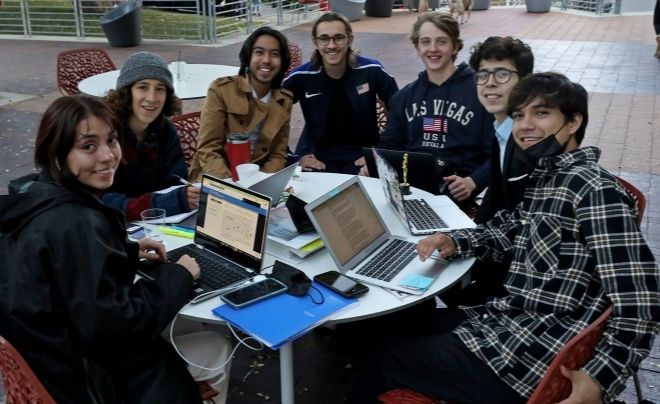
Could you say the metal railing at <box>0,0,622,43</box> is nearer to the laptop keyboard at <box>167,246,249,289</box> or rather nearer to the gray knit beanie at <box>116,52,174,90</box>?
the gray knit beanie at <box>116,52,174,90</box>

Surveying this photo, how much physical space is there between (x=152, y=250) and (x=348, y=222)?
2.56ft

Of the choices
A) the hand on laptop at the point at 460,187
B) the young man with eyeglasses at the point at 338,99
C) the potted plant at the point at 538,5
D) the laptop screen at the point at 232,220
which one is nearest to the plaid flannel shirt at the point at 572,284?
the laptop screen at the point at 232,220

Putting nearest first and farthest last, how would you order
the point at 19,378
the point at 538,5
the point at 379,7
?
the point at 19,378 < the point at 379,7 < the point at 538,5

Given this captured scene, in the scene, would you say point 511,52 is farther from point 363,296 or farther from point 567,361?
point 567,361

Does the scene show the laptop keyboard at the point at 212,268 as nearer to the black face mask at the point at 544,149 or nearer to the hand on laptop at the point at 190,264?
the hand on laptop at the point at 190,264

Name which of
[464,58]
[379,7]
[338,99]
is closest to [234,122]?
[338,99]

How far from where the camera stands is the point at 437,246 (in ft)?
8.39

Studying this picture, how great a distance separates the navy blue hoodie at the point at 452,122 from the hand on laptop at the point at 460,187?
67mm

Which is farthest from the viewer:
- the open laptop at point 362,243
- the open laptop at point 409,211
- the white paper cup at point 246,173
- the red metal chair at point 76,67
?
the red metal chair at point 76,67

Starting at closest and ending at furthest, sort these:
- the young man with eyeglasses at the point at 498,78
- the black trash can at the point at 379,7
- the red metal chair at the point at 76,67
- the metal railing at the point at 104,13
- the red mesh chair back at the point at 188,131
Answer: the young man with eyeglasses at the point at 498,78 → the red mesh chair back at the point at 188,131 → the red metal chair at the point at 76,67 → the metal railing at the point at 104,13 → the black trash can at the point at 379,7

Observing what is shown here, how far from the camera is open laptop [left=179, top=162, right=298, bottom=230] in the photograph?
278 centimetres

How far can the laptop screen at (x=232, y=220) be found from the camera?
2410 millimetres

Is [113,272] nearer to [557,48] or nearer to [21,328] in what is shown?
[21,328]

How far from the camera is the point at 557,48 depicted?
13141 millimetres
